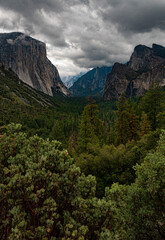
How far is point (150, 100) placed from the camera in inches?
1114

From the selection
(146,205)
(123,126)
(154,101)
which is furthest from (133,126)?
(146,205)

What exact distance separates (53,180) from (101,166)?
13.6 meters

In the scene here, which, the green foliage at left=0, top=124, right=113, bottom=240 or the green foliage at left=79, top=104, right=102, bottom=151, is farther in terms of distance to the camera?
the green foliage at left=79, top=104, right=102, bottom=151

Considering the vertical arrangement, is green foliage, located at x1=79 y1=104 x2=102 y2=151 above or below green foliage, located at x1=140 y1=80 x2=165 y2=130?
below

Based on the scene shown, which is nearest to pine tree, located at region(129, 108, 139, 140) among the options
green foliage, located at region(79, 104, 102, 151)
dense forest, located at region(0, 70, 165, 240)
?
green foliage, located at region(79, 104, 102, 151)

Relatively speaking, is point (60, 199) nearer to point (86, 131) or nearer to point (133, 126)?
point (86, 131)

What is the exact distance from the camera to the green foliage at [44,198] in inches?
189

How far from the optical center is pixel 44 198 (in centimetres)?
537

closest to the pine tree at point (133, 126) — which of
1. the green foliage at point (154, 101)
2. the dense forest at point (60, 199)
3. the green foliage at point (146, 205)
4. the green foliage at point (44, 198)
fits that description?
the green foliage at point (154, 101)

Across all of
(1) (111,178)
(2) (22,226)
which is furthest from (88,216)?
(1) (111,178)

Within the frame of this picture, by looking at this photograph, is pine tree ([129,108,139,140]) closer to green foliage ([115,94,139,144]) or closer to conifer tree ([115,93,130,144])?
green foliage ([115,94,139,144])

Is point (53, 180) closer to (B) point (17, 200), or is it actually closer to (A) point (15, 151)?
(B) point (17, 200)

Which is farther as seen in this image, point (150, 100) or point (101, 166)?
point (150, 100)

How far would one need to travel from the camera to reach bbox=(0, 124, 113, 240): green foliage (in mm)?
4812
